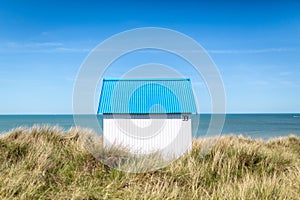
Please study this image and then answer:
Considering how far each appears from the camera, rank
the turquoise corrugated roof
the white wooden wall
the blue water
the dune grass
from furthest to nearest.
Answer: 1. the blue water
2. the turquoise corrugated roof
3. the white wooden wall
4. the dune grass

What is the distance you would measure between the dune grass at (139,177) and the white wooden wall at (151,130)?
2590mm

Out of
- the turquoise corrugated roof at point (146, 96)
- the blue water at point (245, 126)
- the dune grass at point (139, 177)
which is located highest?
the turquoise corrugated roof at point (146, 96)

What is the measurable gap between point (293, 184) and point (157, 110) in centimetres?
639

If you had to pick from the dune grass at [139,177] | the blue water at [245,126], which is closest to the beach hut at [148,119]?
the blue water at [245,126]

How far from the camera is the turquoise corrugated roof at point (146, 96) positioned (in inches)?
460

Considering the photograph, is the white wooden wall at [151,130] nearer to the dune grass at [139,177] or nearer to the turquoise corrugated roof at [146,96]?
the turquoise corrugated roof at [146,96]

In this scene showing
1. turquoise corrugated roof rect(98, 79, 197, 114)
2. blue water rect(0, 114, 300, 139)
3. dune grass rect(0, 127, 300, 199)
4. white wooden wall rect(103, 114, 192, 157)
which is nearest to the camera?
dune grass rect(0, 127, 300, 199)

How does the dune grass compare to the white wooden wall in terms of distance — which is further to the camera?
the white wooden wall

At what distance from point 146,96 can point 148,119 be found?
1235 millimetres

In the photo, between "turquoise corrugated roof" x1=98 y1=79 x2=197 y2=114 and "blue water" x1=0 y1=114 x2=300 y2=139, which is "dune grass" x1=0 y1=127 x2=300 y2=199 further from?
"blue water" x1=0 y1=114 x2=300 y2=139

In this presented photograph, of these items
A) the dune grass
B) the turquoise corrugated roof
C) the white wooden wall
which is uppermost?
the turquoise corrugated roof

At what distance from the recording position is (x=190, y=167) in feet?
21.7

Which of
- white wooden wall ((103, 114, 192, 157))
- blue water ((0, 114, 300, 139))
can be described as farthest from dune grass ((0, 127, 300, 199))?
blue water ((0, 114, 300, 139))

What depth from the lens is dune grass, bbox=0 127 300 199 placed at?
523cm
